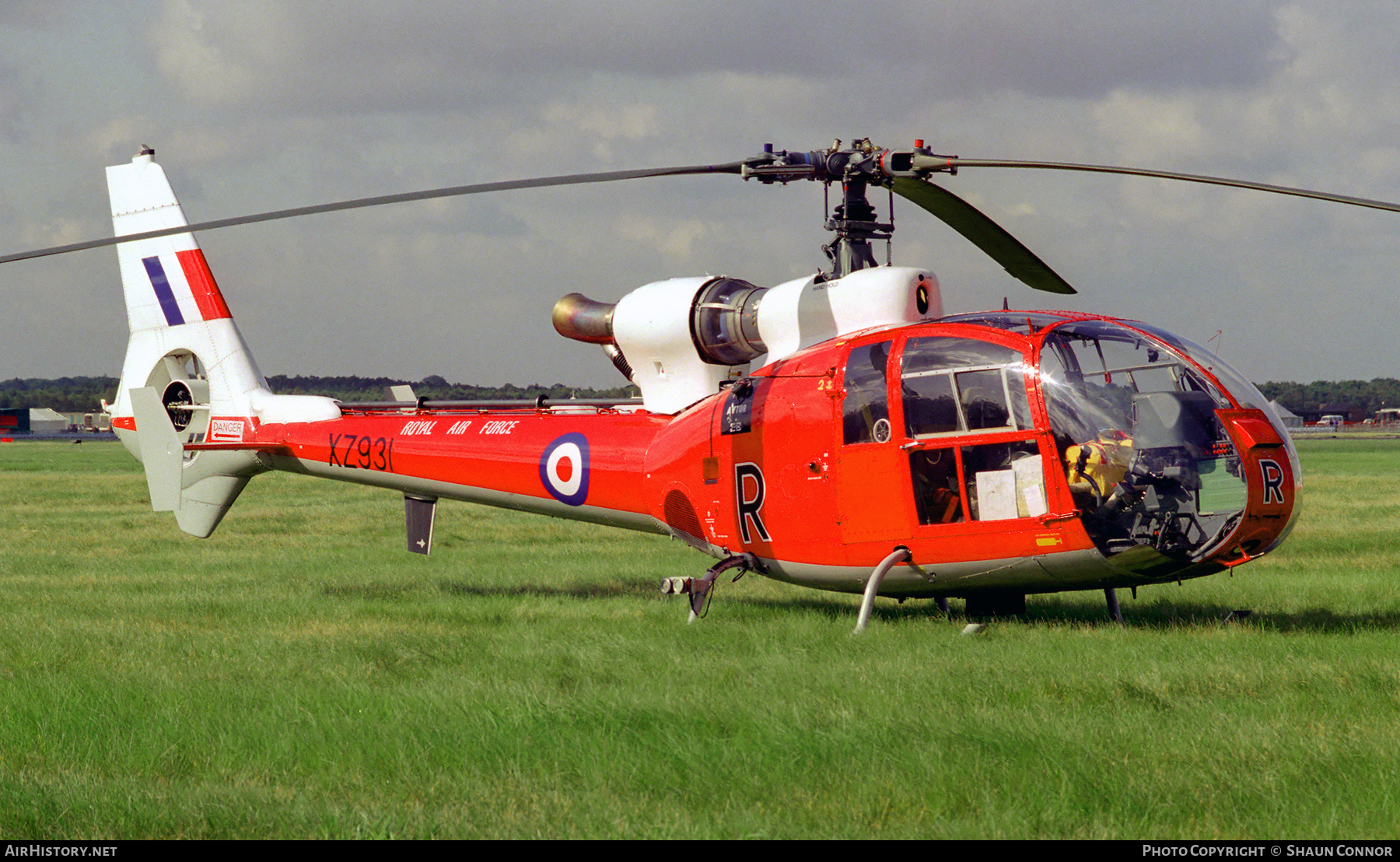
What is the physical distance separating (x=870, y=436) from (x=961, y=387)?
0.87 m

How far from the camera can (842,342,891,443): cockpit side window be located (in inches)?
404

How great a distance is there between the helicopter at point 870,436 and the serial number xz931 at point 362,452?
1.1 inches

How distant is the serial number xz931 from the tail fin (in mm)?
947

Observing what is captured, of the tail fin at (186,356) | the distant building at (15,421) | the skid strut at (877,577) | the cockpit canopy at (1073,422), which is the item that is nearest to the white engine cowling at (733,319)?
the cockpit canopy at (1073,422)

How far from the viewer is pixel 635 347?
12.3 metres

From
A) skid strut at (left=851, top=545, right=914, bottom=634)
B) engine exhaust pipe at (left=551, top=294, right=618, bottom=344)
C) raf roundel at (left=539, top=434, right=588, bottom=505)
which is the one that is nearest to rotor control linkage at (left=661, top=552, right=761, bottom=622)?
skid strut at (left=851, top=545, right=914, bottom=634)

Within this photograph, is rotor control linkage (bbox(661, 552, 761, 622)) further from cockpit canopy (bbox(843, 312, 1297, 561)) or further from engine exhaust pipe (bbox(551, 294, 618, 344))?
engine exhaust pipe (bbox(551, 294, 618, 344))

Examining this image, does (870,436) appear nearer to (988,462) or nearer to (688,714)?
(988,462)

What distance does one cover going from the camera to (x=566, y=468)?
42.3ft

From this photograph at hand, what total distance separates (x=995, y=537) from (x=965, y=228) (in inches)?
110

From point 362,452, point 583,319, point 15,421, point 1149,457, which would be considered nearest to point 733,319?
point 583,319

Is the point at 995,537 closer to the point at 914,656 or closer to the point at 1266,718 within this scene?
the point at 914,656

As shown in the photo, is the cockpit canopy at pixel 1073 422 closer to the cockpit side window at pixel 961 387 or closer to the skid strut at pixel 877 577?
the cockpit side window at pixel 961 387

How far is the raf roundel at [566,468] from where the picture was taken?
1279 centimetres
